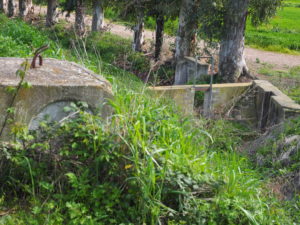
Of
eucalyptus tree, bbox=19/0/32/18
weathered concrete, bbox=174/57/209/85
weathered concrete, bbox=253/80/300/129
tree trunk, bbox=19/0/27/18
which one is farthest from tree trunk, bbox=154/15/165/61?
tree trunk, bbox=19/0/27/18

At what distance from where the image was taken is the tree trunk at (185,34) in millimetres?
15391

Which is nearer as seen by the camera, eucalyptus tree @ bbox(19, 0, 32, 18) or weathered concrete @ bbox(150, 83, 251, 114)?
weathered concrete @ bbox(150, 83, 251, 114)

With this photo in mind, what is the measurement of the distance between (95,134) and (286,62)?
17.3 meters

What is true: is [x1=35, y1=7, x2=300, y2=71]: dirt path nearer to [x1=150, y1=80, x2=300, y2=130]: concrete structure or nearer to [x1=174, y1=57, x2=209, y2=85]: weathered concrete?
[x1=174, y1=57, x2=209, y2=85]: weathered concrete

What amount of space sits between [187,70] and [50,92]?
11557 millimetres

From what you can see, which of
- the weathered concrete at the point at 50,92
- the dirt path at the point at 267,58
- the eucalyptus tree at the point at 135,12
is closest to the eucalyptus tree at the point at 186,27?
the eucalyptus tree at the point at 135,12

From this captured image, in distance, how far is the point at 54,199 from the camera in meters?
4.14

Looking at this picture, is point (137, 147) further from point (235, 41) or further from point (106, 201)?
point (235, 41)

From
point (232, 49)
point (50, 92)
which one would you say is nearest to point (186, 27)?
point (232, 49)

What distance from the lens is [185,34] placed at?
1592 centimetres

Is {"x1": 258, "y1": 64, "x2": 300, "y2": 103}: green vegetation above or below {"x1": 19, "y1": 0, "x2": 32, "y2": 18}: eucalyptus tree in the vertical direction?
below

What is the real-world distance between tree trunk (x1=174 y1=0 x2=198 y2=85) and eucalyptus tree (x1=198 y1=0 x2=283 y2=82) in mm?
631

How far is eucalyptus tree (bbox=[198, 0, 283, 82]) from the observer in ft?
46.0

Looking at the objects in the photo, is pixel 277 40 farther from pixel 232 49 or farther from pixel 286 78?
pixel 232 49
